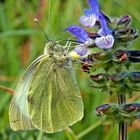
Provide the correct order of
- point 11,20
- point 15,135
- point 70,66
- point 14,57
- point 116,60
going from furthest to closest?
point 11,20 → point 14,57 → point 15,135 → point 70,66 → point 116,60

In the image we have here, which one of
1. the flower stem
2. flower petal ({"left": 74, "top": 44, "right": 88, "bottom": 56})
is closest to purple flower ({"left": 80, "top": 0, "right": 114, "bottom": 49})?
flower petal ({"left": 74, "top": 44, "right": 88, "bottom": 56})

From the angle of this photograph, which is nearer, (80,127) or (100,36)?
(100,36)

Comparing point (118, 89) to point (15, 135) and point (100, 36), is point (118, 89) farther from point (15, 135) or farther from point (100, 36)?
point (15, 135)

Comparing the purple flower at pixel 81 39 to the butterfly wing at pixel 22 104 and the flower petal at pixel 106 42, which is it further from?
the butterfly wing at pixel 22 104

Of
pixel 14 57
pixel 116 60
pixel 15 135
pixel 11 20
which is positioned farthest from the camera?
pixel 11 20

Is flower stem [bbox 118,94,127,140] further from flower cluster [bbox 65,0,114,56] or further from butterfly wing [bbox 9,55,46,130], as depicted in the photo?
butterfly wing [bbox 9,55,46,130]

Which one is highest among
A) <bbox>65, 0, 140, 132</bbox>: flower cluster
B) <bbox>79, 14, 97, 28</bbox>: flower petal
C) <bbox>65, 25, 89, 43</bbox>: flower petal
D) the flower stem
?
<bbox>79, 14, 97, 28</bbox>: flower petal

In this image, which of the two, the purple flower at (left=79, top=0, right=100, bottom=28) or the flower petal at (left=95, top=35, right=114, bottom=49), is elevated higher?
the purple flower at (left=79, top=0, right=100, bottom=28)

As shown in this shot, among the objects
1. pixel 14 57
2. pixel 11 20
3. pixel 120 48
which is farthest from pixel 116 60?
pixel 11 20
